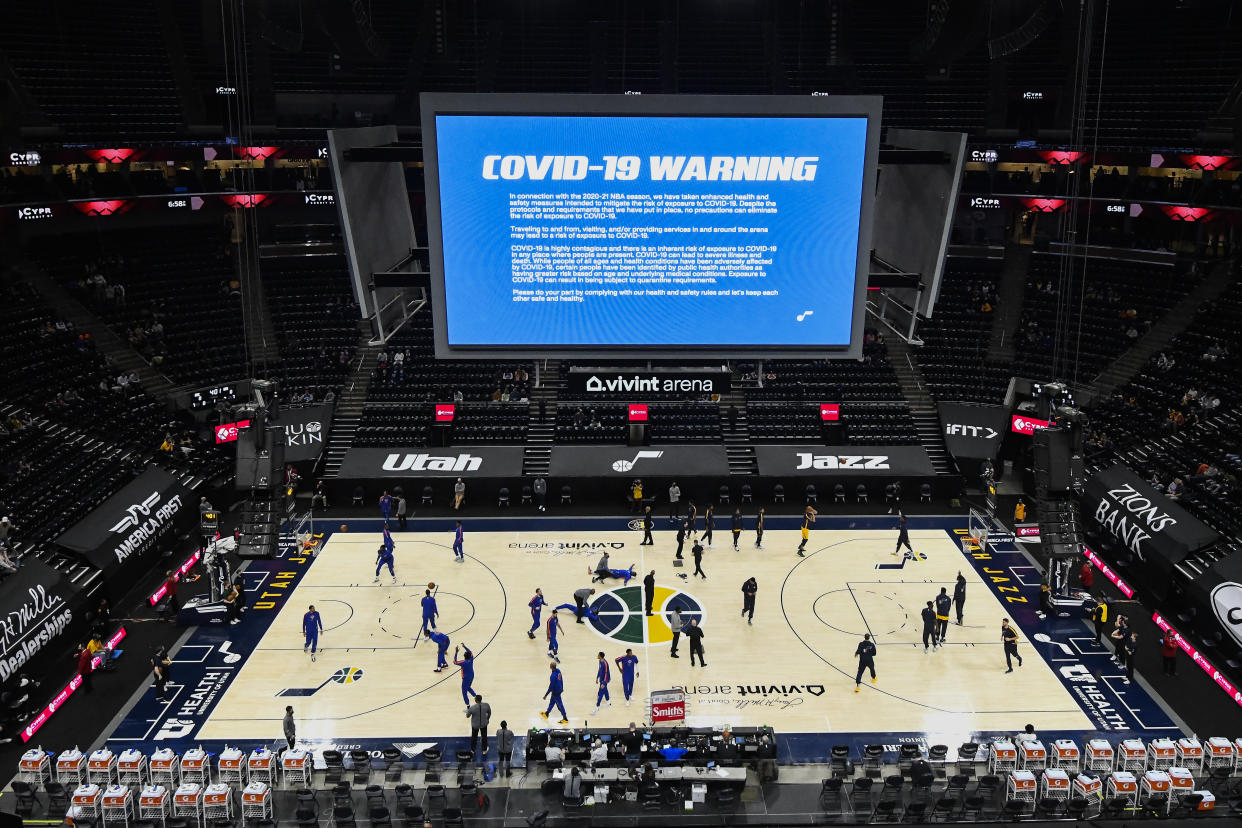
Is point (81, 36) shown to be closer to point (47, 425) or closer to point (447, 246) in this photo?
point (47, 425)

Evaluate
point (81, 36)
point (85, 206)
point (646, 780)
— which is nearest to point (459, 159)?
point (646, 780)

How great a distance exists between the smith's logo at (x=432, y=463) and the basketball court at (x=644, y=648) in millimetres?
3368

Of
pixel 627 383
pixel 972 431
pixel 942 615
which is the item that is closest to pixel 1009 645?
pixel 942 615

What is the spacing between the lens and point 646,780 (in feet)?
63.3

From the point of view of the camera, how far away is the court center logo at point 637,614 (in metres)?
26.1

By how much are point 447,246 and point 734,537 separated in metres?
13.3

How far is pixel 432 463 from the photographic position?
3562 cm

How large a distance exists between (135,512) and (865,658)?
63.9ft

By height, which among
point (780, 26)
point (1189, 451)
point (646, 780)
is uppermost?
point (780, 26)

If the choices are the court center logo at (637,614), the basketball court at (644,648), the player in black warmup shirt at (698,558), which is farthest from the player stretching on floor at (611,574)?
the player in black warmup shirt at (698,558)

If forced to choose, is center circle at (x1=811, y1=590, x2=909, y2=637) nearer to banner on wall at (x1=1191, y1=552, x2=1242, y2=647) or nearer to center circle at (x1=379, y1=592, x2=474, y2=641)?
banner on wall at (x1=1191, y1=552, x2=1242, y2=647)

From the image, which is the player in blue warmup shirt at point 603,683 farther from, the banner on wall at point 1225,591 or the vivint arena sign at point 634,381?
the banner on wall at point 1225,591

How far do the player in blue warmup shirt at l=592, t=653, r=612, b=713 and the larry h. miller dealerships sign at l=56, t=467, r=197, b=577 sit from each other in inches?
520

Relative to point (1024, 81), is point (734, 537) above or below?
below
